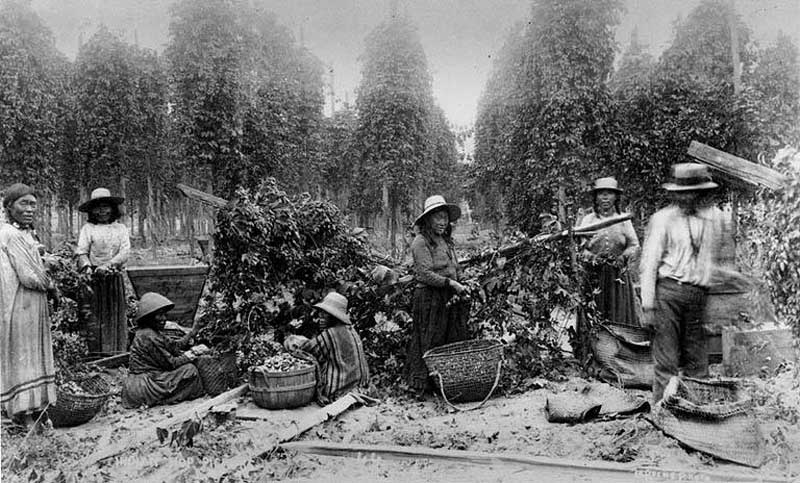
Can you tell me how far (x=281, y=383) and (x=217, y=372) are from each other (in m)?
0.86

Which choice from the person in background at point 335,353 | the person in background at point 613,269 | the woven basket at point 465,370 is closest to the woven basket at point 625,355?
the person in background at point 613,269

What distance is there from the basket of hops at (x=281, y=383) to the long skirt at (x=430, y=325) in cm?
94

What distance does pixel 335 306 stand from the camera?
5605 millimetres

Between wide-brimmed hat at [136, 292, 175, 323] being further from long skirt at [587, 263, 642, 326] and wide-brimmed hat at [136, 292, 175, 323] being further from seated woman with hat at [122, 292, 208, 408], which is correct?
long skirt at [587, 263, 642, 326]

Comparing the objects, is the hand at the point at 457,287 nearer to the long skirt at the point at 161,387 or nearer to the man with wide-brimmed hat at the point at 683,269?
the man with wide-brimmed hat at the point at 683,269

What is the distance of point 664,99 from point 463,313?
479 cm

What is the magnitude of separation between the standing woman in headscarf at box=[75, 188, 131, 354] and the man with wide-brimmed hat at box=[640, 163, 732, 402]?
218 inches

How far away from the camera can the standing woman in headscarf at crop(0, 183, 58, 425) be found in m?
4.57

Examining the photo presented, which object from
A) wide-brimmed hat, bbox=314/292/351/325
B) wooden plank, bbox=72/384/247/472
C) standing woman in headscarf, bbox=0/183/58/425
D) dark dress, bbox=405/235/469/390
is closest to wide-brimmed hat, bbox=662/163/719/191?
dark dress, bbox=405/235/469/390

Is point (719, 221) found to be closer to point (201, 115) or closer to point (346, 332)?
point (346, 332)

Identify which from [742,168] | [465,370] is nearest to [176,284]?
[465,370]

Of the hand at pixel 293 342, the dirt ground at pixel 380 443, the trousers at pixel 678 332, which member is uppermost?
the trousers at pixel 678 332

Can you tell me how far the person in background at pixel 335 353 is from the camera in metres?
5.51

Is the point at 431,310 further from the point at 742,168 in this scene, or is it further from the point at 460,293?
the point at 742,168
